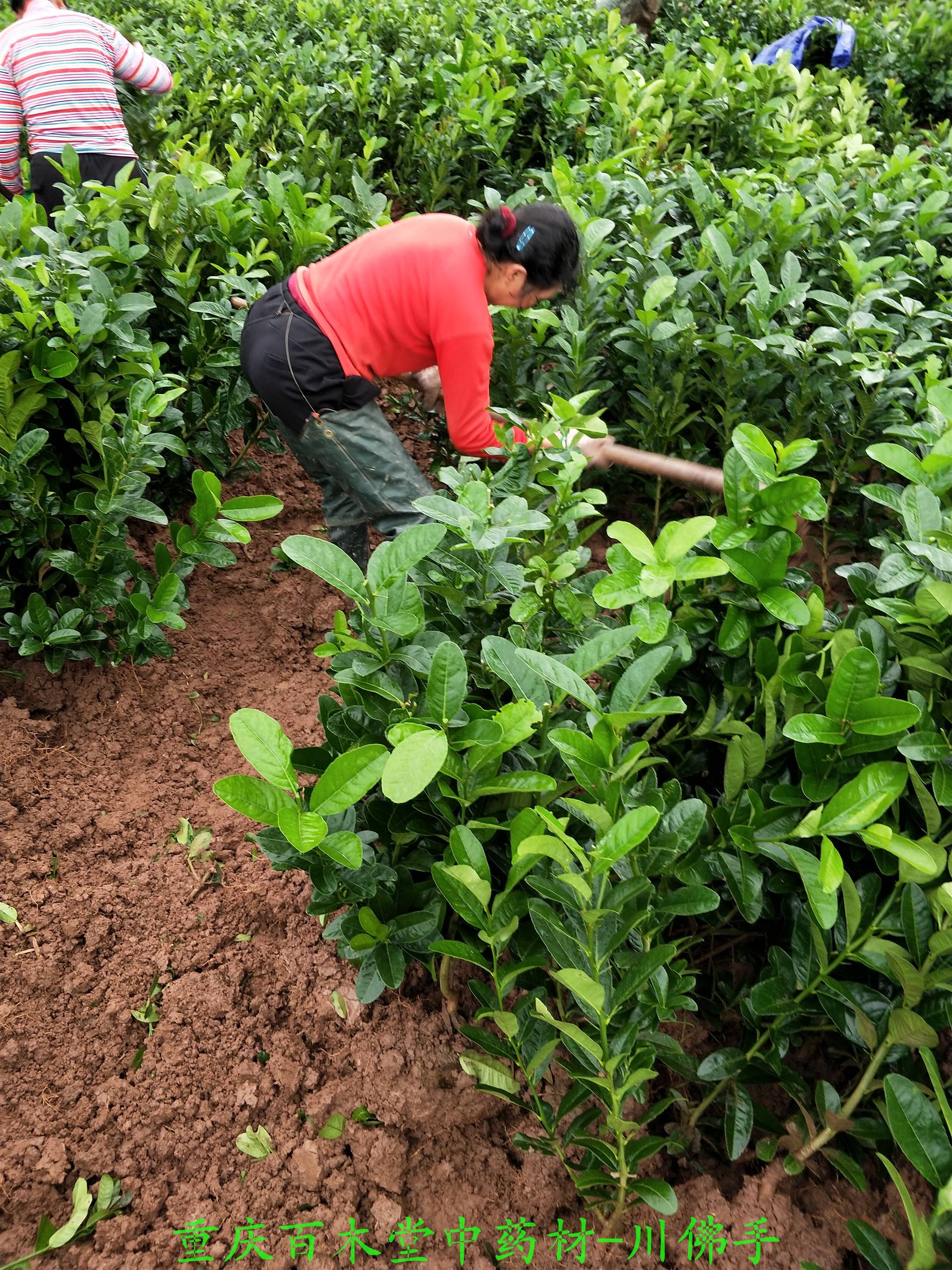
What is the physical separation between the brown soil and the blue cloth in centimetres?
760

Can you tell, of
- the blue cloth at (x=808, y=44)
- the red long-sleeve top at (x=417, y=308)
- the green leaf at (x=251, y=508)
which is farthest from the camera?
the blue cloth at (x=808, y=44)

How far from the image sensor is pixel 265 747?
4.34 ft

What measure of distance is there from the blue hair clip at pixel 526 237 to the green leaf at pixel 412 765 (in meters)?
1.83

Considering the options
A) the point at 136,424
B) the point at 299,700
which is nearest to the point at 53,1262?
the point at 299,700

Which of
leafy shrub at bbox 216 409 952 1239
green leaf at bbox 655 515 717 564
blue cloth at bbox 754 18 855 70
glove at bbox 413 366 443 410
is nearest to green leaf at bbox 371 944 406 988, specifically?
leafy shrub at bbox 216 409 952 1239

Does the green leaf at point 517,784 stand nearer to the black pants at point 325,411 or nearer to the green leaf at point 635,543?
the green leaf at point 635,543

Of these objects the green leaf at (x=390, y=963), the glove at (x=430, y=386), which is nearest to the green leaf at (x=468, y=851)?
the green leaf at (x=390, y=963)

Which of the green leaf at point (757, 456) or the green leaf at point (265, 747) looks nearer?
the green leaf at point (265, 747)

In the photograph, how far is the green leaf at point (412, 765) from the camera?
1192mm

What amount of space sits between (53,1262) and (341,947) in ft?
2.53

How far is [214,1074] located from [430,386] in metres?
2.44

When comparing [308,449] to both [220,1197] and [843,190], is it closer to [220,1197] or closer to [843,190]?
[220,1197]

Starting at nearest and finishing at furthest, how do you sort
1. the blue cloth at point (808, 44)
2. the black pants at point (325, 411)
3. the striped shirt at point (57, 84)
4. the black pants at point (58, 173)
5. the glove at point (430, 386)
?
the black pants at point (325, 411) < the glove at point (430, 386) < the striped shirt at point (57, 84) < the black pants at point (58, 173) < the blue cloth at point (808, 44)

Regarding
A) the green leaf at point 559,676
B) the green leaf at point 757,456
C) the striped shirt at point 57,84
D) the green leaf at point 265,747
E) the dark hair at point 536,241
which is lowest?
the green leaf at point 265,747
